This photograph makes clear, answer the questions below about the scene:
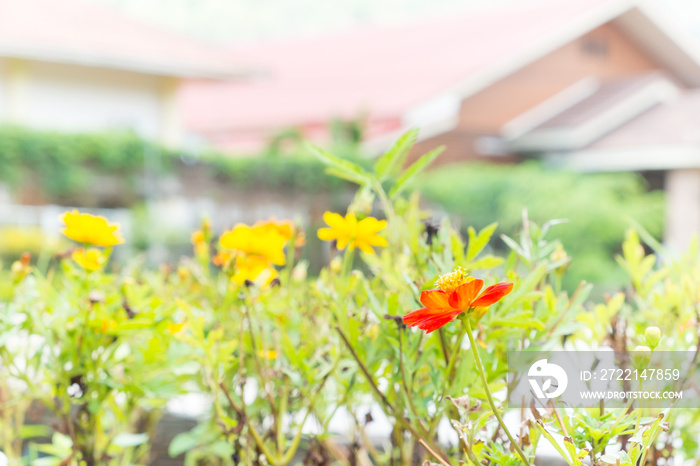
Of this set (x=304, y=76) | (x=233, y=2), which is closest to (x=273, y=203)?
(x=304, y=76)

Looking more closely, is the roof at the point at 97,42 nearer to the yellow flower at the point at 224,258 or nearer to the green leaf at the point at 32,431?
the green leaf at the point at 32,431

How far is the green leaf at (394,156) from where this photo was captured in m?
0.81

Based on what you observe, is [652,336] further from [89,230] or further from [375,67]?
[375,67]

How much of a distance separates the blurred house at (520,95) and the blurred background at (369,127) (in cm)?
3

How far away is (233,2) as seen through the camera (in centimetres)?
2694

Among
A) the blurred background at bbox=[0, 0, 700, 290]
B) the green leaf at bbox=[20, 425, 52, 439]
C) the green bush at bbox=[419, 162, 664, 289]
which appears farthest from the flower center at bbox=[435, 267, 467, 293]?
the green bush at bbox=[419, 162, 664, 289]

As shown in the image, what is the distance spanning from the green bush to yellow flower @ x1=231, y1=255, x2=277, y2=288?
276 inches

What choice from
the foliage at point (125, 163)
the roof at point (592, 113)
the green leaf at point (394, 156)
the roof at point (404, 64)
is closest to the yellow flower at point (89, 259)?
the green leaf at point (394, 156)

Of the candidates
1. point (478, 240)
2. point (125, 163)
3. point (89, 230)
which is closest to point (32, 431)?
point (89, 230)

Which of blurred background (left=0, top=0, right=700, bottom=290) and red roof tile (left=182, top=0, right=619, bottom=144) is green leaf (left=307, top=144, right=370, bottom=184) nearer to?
blurred background (left=0, top=0, right=700, bottom=290)

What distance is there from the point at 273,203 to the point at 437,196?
203 centimetres

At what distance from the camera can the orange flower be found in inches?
22.0

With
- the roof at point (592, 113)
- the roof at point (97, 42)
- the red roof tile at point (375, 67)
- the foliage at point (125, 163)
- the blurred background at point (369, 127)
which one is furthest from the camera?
the red roof tile at point (375, 67)

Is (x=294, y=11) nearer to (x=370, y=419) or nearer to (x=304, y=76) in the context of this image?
(x=304, y=76)
